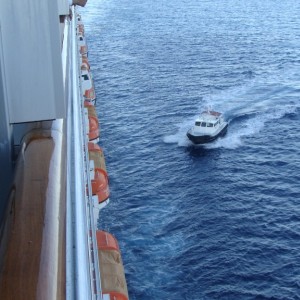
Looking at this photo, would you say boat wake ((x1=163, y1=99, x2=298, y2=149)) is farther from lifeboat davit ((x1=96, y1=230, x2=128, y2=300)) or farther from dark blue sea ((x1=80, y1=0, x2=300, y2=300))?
lifeboat davit ((x1=96, y1=230, x2=128, y2=300))

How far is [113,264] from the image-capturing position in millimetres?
8820

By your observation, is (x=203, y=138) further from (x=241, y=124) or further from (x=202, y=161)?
(x=241, y=124)

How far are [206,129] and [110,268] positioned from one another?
49.0 metres

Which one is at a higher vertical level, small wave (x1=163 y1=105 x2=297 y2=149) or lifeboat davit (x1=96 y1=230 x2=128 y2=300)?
lifeboat davit (x1=96 y1=230 x2=128 y2=300)

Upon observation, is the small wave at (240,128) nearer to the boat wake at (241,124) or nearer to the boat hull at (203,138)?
the boat wake at (241,124)

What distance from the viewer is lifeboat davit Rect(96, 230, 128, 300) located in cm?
761

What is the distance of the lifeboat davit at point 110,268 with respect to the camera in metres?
7.61

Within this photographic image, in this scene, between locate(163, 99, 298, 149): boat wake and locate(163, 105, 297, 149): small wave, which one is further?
locate(163, 99, 298, 149): boat wake

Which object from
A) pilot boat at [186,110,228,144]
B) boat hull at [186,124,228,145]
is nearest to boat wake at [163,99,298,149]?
boat hull at [186,124,228,145]

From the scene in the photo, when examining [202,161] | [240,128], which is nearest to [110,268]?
[202,161]

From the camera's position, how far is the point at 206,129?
5703 cm

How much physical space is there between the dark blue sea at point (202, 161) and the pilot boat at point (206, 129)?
96 cm

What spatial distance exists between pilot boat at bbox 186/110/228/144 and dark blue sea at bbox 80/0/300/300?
3.14 ft

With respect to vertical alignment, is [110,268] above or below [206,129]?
above
